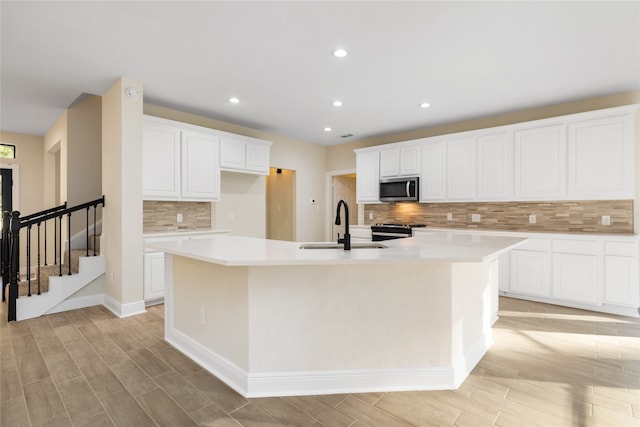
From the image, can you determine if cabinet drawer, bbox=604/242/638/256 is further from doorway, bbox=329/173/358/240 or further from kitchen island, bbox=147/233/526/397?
doorway, bbox=329/173/358/240

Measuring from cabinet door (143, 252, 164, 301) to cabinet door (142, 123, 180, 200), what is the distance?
2.42 feet

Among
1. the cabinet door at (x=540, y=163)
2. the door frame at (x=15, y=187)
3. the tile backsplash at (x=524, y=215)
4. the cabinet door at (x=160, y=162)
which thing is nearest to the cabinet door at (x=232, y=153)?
the cabinet door at (x=160, y=162)

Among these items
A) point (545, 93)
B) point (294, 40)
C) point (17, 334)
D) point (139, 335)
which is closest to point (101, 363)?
point (139, 335)

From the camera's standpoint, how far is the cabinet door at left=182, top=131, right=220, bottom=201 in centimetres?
444

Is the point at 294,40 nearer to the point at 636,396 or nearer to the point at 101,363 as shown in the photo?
the point at 101,363

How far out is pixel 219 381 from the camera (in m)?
2.24

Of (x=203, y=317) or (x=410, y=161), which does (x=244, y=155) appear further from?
(x=203, y=317)

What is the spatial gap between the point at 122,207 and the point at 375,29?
3.13 metres

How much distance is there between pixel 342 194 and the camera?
7.38 metres

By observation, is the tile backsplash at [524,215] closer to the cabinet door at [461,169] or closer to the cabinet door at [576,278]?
the cabinet door at [461,169]

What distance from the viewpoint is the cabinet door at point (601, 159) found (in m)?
3.72

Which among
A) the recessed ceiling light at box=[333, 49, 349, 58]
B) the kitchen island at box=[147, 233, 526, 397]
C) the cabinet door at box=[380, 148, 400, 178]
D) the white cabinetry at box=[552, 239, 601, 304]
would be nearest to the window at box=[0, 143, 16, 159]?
the kitchen island at box=[147, 233, 526, 397]

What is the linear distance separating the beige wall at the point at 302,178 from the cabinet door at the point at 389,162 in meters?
1.62

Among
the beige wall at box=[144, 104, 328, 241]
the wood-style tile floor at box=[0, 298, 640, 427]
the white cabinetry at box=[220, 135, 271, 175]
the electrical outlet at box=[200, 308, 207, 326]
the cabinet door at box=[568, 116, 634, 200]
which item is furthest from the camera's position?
the beige wall at box=[144, 104, 328, 241]
